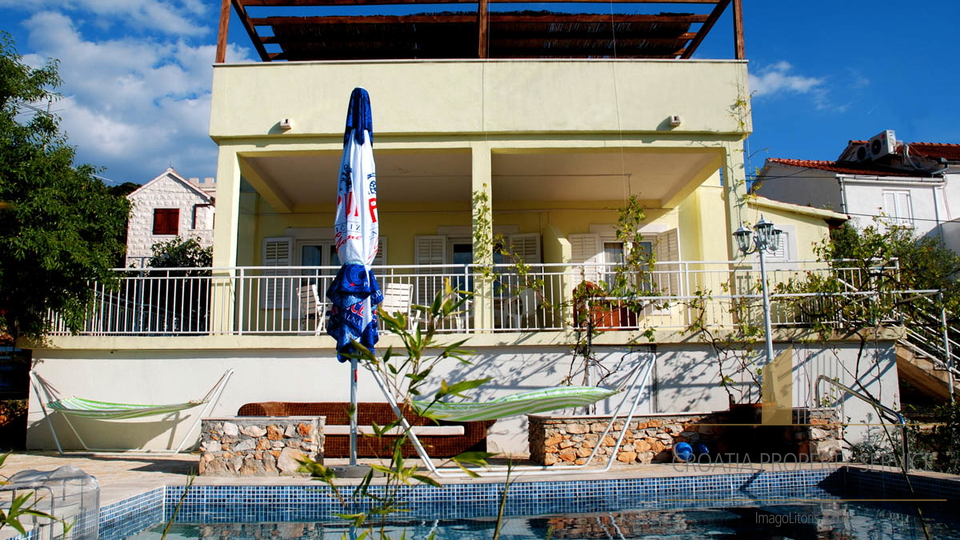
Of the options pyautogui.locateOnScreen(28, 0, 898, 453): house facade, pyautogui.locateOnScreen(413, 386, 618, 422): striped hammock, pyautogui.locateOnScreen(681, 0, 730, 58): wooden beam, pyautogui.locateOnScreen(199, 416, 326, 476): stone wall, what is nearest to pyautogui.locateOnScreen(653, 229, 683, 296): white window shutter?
Result: pyautogui.locateOnScreen(28, 0, 898, 453): house facade

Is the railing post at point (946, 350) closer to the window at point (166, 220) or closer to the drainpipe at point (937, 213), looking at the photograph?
the drainpipe at point (937, 213)

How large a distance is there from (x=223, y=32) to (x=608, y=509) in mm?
8338

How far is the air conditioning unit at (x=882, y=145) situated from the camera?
2333 centimetres

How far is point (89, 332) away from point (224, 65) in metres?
4.04

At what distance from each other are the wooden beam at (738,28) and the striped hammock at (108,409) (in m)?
8.63

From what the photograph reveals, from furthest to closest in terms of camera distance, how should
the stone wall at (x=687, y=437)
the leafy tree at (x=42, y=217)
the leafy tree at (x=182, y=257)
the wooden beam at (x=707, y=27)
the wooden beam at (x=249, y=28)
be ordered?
the leafy tree at (x=182, y=257) < the wooden beam at (x=707, y=27) < the wooden beam at (x=249, y=28) < the leafy tree at (x=42, y=217) < the stone wall at (x=687, y=437)

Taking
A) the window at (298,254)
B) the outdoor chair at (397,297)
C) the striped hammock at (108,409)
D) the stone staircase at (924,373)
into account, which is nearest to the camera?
the striped hammock at (108,409)

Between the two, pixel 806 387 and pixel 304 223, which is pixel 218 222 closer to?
pixel 304 223

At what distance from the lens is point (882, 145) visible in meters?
23.6

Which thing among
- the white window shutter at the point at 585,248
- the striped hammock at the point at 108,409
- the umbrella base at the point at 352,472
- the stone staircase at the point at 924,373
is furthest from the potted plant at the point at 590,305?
the striped hammock at the point at 108,409

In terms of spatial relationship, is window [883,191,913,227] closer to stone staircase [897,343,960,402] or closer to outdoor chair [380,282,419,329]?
stone staircase [897,343,960,402]

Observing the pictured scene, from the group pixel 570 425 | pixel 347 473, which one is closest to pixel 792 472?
pixel 570 425

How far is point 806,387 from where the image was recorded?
8602 mm

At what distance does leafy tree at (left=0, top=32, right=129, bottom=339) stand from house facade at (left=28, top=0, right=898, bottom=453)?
510mm
